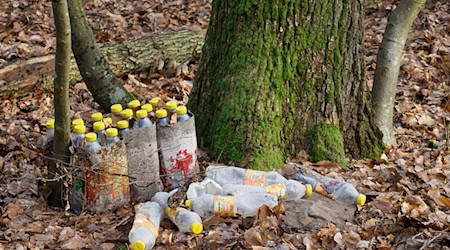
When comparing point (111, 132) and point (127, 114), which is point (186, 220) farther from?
point (127, 114)

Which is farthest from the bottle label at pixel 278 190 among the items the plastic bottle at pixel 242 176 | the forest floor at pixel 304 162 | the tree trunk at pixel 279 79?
the tree trunk at pixel 279 79

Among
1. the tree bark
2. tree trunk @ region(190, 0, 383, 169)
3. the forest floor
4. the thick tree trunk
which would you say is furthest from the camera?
the thick tree trunk

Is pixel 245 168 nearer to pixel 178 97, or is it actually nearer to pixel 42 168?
pixel 42 168

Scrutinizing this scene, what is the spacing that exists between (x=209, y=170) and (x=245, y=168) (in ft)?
1.19

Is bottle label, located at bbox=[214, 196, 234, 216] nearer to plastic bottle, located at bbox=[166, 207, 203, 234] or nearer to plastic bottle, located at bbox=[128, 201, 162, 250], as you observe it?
plastic bottle, located at bbox=[166, 207, 203, 234]

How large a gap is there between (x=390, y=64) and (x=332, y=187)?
1783 mm

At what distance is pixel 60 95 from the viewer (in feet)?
13.2

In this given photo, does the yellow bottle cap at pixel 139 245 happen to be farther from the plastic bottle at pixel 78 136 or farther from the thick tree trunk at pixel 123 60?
the thick tree trunk at pixel 123 60

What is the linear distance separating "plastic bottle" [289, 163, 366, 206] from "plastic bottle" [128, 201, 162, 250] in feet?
3.73

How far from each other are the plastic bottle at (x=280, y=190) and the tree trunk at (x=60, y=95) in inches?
43.9

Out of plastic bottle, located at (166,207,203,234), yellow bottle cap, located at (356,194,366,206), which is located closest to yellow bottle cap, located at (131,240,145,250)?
plastic bottle, located at (166,207,203,234)

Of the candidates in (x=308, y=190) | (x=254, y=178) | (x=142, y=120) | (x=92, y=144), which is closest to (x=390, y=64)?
(x=308, y=190)

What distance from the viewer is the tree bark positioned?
18.6ft

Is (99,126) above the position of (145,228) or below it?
above
